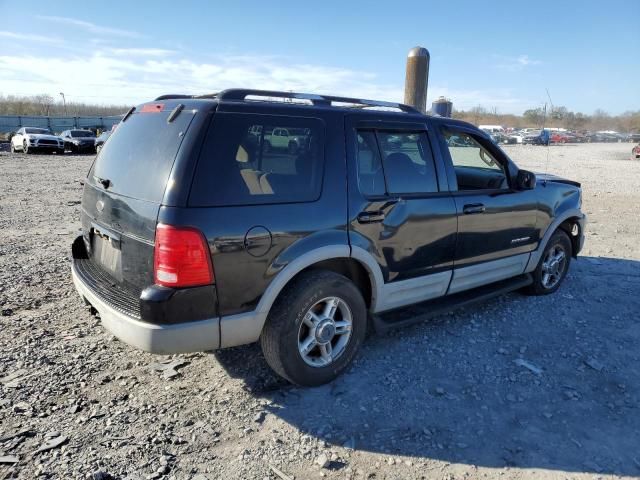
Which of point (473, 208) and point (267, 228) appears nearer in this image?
point (267, 228)

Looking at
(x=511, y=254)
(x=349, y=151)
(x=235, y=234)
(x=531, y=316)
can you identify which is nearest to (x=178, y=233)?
(x=235, y=234)

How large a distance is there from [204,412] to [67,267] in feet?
11.7

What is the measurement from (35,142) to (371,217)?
93.4 ft

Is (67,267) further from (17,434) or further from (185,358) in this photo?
(17,434)

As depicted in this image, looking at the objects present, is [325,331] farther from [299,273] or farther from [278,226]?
[278,226]

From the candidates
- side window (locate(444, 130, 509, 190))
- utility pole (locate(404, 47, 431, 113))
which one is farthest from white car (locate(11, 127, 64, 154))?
side window (locate(444, 130, 509, 190))

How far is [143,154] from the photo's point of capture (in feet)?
9.68

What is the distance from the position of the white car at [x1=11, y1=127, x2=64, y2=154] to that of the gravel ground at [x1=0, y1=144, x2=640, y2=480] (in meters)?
25.6

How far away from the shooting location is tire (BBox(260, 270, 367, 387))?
3.00 metres

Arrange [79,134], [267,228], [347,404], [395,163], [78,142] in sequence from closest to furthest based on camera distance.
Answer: [267,228], [347,404], [395,163], [78,142], [79,134]

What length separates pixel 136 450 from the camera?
259cm

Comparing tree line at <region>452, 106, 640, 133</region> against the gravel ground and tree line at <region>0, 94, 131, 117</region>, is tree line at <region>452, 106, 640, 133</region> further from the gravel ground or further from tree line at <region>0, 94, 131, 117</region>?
the gravel ground

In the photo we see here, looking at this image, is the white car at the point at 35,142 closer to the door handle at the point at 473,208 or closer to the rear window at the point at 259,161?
the rear window at the point at 259,161

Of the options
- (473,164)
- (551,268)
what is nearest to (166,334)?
(473,164)
